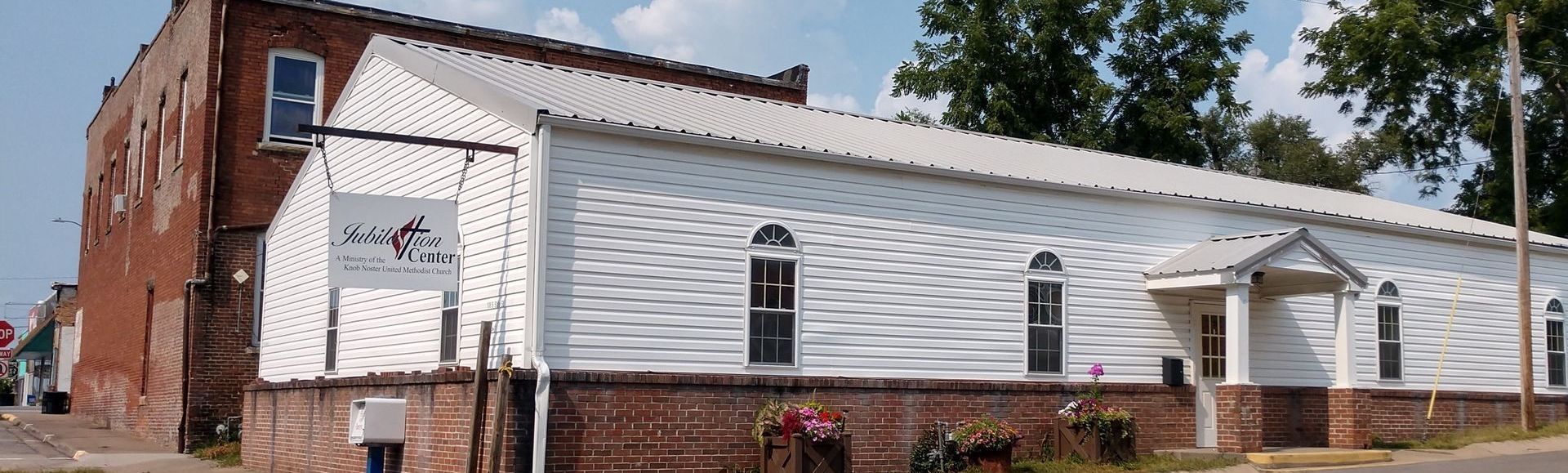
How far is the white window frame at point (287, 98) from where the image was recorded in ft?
86.7

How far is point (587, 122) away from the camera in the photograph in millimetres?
15406

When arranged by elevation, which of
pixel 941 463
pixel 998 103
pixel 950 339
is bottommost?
pixel 941 463

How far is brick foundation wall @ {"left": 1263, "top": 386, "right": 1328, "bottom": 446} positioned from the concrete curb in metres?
19.0

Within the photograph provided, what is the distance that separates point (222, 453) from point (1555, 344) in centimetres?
2367

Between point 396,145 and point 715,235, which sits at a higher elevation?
point 396,145

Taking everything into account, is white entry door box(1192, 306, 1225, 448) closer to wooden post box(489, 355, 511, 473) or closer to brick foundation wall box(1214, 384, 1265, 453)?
brick foundation wall box(1214, 384, 1265, 453)

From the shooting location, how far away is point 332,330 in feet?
68.0

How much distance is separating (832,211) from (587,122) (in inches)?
141

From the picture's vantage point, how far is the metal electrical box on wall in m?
16.5

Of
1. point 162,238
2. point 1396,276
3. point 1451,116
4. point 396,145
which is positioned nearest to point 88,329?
point 162,238

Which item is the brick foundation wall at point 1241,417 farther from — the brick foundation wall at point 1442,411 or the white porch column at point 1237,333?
the brick foundation wall at point 1442,411

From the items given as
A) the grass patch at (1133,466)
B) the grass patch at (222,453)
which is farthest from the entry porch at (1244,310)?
the grass patch at (222,453)

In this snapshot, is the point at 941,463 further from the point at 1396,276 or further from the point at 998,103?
the point at 998,103

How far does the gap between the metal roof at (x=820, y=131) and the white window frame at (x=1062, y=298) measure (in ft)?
3.60
